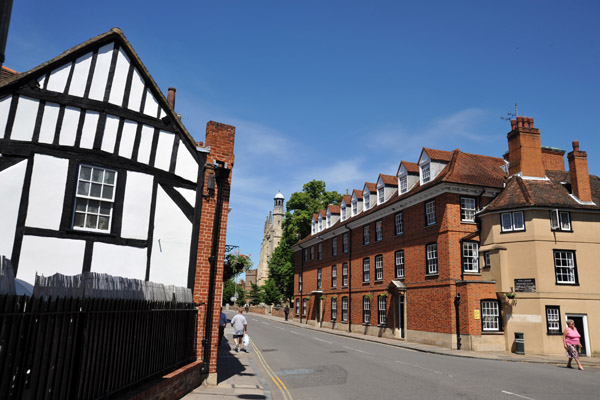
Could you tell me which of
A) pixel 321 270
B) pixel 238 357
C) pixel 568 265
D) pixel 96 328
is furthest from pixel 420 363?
pixel 321 270

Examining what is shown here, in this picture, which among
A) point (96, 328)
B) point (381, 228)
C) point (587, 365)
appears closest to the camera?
point (96, 328)

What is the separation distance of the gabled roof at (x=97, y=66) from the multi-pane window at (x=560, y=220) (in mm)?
18926

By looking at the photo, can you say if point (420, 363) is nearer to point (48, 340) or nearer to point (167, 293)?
point (167, 293)

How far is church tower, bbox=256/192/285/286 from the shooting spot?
110938 millimetres

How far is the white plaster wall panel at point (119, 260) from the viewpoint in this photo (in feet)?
31.8

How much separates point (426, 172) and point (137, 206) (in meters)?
20.2

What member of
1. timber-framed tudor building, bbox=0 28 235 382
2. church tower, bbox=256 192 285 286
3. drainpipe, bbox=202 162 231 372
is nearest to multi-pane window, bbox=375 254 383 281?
timber-framed tudor building, bbox=0 28 235 382

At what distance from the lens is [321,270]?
1642 inches

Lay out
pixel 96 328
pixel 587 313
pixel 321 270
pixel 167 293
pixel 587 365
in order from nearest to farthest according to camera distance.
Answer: pixel 96 328 < pixel 167 293 < pixel 587 365 < pixel 587 313 < pixel 321 270

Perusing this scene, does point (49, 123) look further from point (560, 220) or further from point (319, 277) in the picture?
point (319, 277)

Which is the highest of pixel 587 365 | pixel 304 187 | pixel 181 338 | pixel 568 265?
pixel 304 187

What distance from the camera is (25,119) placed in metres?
9.70

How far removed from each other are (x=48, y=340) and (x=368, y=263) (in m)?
28.6

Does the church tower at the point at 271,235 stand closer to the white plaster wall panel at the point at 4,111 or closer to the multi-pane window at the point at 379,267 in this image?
the multi-pane window at the point at 379,267
